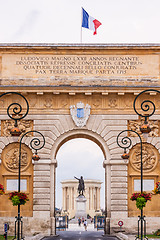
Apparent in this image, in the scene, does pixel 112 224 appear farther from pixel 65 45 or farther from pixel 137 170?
pixel 65 45

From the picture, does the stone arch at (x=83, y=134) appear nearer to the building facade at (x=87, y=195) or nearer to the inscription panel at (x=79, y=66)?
the inscription panel at (x=79, y=66)

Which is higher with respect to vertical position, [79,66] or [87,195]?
[79,66]

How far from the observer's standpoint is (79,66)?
39312mm

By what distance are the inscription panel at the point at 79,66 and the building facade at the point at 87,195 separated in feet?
143

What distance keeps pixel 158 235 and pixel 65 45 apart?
15.2m

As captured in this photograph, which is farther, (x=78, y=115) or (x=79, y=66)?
(x=79, y=66)

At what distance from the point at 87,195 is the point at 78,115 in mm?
46298

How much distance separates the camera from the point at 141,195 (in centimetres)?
3091

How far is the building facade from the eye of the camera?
265ft

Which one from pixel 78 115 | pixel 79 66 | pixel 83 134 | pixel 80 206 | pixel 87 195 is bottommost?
pixel 80 206
